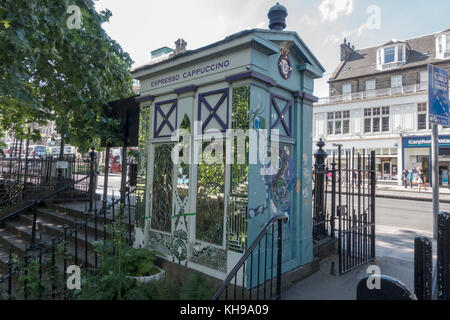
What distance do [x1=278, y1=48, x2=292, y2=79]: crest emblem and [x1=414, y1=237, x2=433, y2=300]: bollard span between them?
3159mm

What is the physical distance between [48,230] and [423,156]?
26.8 m

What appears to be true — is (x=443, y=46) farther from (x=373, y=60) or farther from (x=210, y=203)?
(x=210, y=203)

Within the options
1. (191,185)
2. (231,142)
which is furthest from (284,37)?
(191,185)

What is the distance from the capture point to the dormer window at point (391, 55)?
26188mm

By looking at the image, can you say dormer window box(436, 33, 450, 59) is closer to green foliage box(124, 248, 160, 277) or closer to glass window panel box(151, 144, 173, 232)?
glass window panel box(151, 144, 173, 232)

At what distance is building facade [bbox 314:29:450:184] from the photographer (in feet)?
77.3

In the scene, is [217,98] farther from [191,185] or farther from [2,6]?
[2,6]

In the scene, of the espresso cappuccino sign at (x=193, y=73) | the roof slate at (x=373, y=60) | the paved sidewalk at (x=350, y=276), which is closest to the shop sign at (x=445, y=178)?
the roof slate at (x=373, y=60)

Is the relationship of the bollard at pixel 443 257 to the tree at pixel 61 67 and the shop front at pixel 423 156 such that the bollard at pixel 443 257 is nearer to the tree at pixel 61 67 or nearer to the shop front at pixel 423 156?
the tree at pixel 61 67

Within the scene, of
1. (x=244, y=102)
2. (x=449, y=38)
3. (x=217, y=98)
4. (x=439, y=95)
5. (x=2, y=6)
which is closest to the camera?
(x=244, y=102)

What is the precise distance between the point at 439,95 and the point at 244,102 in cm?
441

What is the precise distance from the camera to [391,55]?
26781 mm

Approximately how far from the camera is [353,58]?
30.8 meters

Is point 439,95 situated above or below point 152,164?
above
